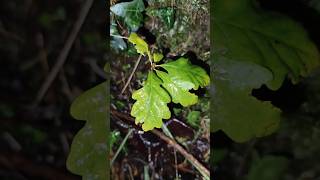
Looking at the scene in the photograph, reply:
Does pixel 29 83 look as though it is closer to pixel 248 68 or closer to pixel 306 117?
pixel 248 68

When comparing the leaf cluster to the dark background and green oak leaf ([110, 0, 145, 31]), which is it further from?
the dark background

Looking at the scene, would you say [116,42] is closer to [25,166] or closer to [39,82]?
[39,82]

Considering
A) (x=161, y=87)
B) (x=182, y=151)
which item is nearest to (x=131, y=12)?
(x=161, y=87)

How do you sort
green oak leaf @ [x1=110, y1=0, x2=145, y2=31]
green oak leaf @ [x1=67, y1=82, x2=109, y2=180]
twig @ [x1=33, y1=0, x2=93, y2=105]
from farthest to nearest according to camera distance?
twig @ [x1=33, y1=0, x2=93, y2=105], green oak leaf @ [x1=67, y1=82, x2=109, y2=180], green oak leaf @ [x1=110, y1=0, x2=145, y2=31]

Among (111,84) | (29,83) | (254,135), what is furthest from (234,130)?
(29,83)

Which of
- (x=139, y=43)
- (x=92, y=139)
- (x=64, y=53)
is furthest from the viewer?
(x=64, y=53)

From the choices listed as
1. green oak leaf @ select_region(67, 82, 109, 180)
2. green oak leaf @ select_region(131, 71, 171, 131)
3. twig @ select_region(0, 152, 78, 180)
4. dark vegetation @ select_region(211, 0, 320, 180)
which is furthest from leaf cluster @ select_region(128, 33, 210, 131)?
twig @ select_region(0, 152, 78, 180)

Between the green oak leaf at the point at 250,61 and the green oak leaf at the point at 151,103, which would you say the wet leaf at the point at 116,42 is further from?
the green oak leaf at the point at 250,61
